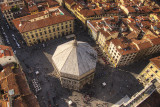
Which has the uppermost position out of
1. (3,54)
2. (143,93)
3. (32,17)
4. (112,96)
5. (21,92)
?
(32,17)

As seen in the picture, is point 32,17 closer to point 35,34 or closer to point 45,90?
point 35,34

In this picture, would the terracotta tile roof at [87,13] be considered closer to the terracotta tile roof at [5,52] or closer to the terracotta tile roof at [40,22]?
the terracotta tile roof at [40,22]

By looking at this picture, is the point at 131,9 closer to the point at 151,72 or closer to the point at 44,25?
the point at 151,72

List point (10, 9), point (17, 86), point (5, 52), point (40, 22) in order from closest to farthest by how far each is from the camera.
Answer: point (17, 86), point (5, 52), point (40, 22), point (10, 9)

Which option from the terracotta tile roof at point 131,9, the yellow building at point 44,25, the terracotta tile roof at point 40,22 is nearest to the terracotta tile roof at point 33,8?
the yellow building at point 44,25

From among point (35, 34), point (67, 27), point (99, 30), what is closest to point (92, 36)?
point (99, 30)

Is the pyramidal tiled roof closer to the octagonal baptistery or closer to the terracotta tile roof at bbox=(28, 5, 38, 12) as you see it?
the octagonal baptistery

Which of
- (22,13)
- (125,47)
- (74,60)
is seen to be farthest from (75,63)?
(22,13)

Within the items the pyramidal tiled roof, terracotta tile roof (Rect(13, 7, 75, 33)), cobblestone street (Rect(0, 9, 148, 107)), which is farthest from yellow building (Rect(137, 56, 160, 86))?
terracotta tile roof (Rect(13, 7, 75, 33))
